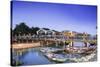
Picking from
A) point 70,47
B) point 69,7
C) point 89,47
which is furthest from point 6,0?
point 89,47

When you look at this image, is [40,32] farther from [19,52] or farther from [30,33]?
[19,52]

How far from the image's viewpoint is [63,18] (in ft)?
7.04

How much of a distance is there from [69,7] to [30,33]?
52 cm

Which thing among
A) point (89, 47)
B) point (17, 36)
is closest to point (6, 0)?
point (17, 36)

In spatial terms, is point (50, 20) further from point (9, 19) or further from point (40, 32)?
point (9, 19)

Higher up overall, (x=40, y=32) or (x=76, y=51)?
(x=40, y=32)

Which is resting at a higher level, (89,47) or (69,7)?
(69,7)

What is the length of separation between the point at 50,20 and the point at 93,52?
61 cm

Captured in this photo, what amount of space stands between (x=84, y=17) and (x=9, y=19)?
0.82 meters

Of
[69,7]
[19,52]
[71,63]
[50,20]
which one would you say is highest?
[69,7]

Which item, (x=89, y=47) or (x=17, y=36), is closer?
(x=17, y=36)

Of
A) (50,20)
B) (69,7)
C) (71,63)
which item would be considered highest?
(69,7)

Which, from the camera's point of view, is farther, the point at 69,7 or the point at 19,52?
the point at 69,7

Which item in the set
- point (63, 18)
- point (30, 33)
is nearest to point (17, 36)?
point (30, 33)
